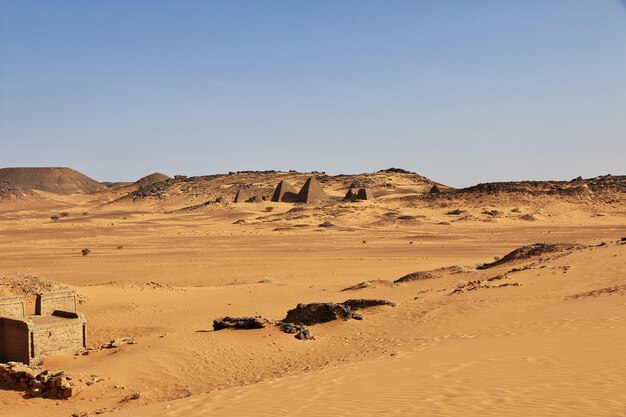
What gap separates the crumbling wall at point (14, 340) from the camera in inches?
498

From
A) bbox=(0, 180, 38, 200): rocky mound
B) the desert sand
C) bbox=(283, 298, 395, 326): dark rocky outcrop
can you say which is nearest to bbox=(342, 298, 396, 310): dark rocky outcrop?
the desert sand

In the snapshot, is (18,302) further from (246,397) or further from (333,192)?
(333,192)

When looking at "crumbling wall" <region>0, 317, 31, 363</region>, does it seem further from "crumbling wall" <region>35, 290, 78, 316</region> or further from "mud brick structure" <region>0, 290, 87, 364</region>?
"crumbling wall" <region>35, 290, 78, 316</region>

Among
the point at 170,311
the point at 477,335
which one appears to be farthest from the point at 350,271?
the point at 477,335

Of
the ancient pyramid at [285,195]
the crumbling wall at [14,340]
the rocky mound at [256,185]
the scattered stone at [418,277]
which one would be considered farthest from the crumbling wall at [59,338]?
the rocky mound at [256,185]

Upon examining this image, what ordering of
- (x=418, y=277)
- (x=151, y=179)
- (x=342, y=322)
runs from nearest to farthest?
(x=342, y=322), (x=418, y=277), (x=151, y=179)

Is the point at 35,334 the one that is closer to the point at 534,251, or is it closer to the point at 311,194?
the point at 534,251

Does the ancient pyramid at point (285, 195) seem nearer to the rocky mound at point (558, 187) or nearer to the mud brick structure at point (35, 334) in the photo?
the rocky mound at point (558, 187)

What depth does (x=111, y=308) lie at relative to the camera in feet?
62.5

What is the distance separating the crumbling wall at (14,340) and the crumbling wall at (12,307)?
63 centimetres

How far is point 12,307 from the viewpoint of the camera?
558 inches

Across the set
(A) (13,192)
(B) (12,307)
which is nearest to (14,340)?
(B) (12,307)

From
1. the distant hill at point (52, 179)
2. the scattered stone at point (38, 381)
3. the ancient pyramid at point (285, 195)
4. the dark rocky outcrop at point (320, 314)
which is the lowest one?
the scattered stone at point (38, 381)

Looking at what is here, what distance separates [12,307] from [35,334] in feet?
6.03
